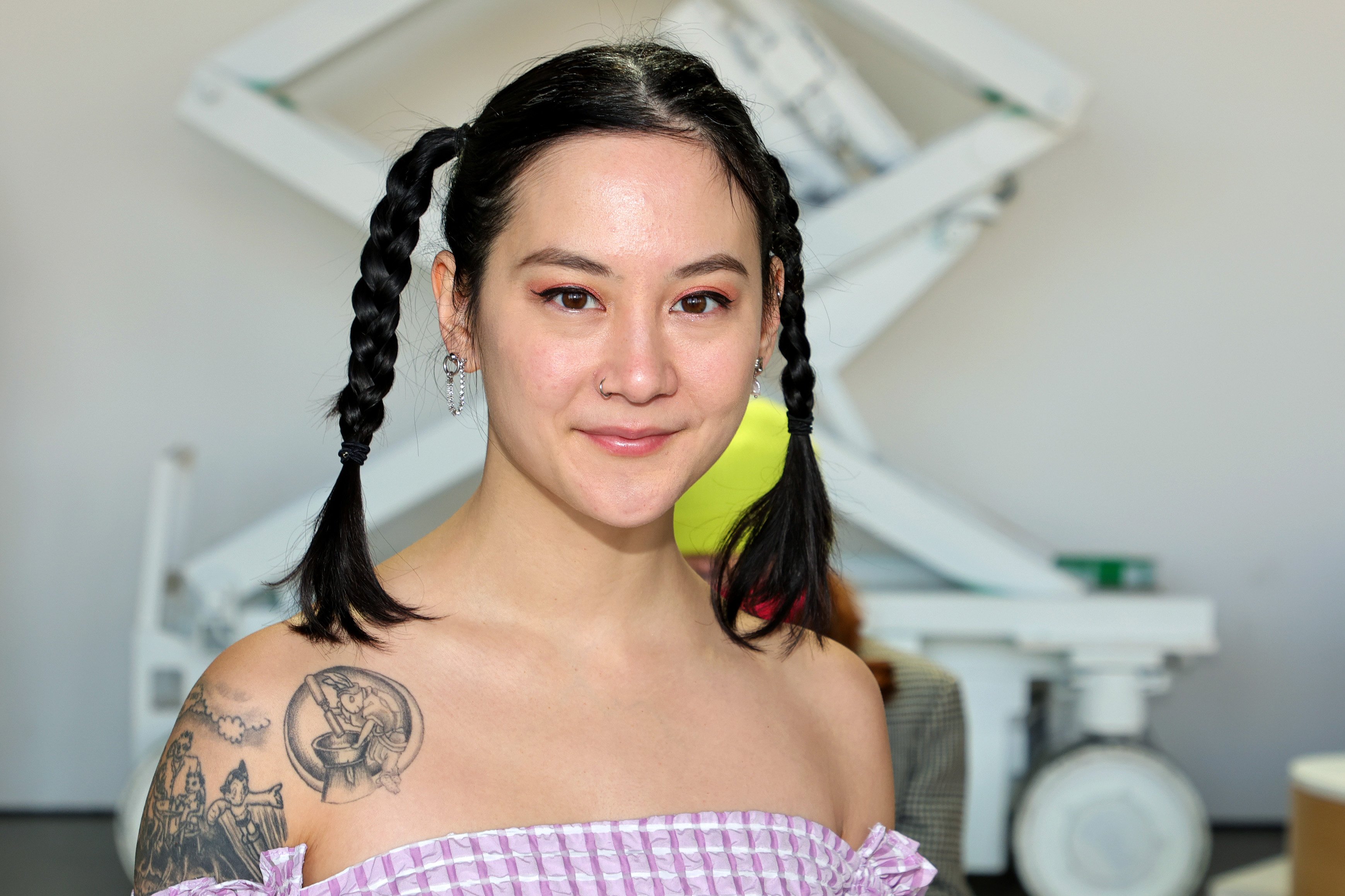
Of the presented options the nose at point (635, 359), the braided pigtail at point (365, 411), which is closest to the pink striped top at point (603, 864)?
the braided pigtail at point (365, 411)

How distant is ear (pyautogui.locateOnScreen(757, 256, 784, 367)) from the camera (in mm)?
742

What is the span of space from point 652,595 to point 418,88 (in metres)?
1.92

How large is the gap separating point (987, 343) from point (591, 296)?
1974mm

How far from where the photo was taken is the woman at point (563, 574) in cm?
63

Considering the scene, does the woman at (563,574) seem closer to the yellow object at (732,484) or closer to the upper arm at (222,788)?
the upper arm at (222,788)

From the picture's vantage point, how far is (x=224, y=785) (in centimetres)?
60

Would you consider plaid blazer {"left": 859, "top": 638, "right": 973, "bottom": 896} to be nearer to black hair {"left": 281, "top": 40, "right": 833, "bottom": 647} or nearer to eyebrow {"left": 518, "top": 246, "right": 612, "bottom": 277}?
black hair {"left": 281, "top": 40, "right": 833, "bottom": 647}

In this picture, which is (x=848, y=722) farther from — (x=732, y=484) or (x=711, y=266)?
(x=732, y=484)

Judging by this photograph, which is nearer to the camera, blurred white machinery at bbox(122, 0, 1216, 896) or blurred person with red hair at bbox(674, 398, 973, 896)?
blurred person with red hair at bbox(674, 398, 973, 896)

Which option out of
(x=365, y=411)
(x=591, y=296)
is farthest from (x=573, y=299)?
(x=365, y=411)

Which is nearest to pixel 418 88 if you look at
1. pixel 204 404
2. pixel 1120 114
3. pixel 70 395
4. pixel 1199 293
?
pixel 204 404

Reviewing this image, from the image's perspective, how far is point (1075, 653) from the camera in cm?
198

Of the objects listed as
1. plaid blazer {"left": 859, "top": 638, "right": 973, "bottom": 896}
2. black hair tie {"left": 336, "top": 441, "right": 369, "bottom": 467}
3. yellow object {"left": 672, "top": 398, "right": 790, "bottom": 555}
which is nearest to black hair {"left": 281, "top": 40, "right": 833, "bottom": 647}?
black hair tie {"left": 336, "top": 441, "right": 369, "bottom": 467}

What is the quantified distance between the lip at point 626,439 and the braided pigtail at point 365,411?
12 cm
